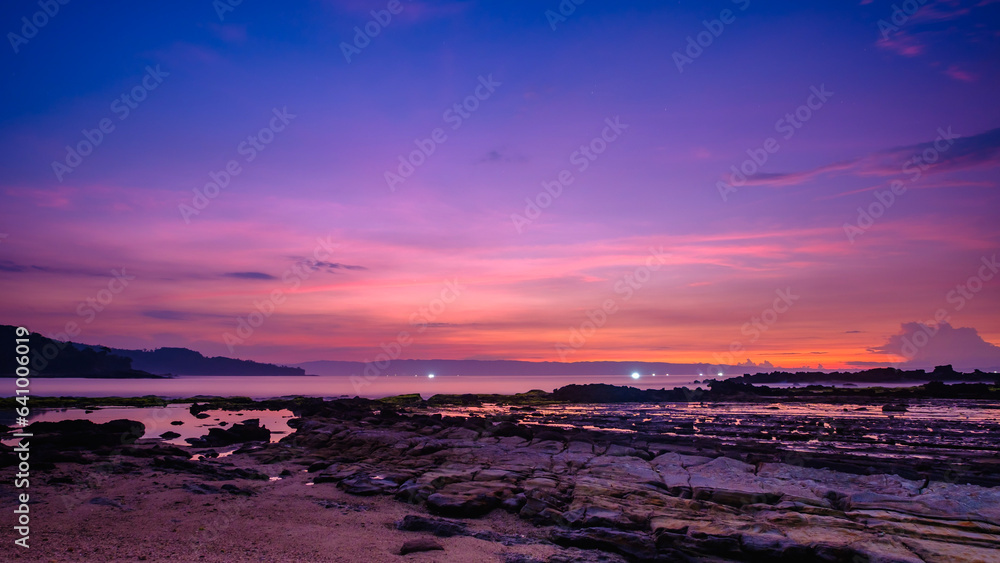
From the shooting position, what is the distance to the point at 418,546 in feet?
33.1

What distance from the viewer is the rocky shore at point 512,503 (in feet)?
32.0

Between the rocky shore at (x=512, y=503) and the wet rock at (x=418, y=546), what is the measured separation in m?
0.03

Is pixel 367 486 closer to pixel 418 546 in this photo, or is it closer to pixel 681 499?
pixel 418 546

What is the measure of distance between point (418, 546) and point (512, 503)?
11.3 ft

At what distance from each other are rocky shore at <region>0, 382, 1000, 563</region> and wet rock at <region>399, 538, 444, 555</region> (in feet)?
0.11

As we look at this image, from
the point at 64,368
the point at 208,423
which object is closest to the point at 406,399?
the point at 208,423

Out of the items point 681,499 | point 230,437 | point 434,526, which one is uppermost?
point 681,499

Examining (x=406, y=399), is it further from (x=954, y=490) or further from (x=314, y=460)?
(x=954, y=490)

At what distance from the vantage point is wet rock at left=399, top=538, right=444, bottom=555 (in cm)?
999

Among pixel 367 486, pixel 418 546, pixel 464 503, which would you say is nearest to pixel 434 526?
pixel 418 546

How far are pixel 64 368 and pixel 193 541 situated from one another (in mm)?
225635

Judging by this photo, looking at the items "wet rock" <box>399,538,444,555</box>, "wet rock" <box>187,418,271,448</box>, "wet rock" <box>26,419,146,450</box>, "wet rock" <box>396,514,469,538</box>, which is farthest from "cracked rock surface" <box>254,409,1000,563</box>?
"wet rock" <box>26,419,146,450</box>

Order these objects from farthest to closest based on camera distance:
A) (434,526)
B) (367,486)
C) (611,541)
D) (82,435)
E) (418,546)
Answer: (82,435)
(367,486)
(434,526)
(611,541)
(418,546)

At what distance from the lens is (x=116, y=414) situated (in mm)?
43531
